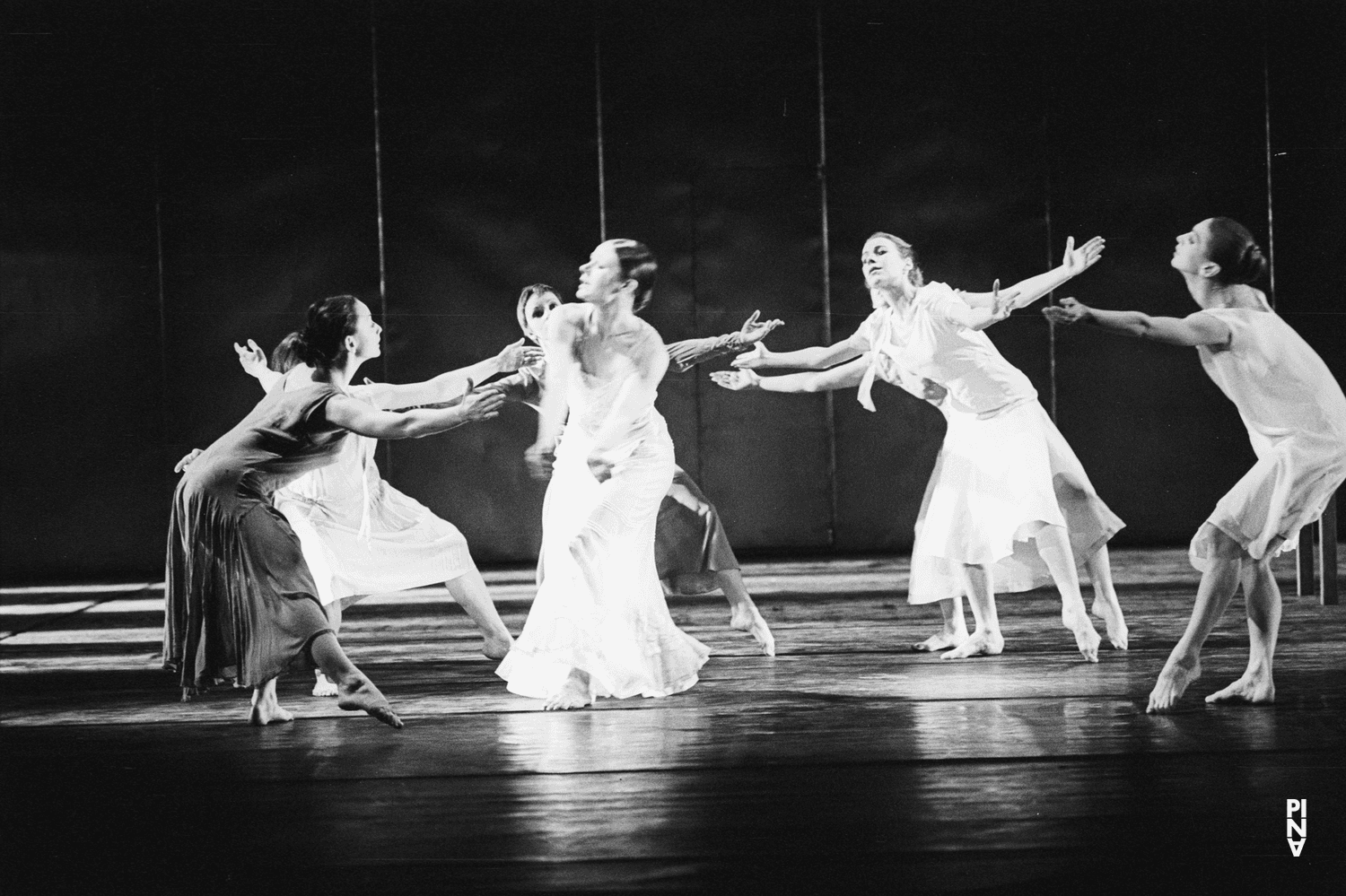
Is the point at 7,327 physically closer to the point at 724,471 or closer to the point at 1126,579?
the point at 724,471

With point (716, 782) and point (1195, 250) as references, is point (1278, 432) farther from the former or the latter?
point (716, 782)

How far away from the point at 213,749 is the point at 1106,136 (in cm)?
707

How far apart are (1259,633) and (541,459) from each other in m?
2.17

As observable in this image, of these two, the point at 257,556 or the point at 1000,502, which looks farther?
the point at 1000,502

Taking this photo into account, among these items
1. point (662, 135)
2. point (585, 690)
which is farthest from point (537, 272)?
point (585, 690)

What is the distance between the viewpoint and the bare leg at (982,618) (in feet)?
16.4

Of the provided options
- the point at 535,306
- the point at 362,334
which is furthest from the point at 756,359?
the point at 362,334

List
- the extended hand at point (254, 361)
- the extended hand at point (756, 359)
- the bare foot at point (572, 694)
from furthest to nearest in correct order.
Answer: the extended hand at point (254, 361)
the extended hand at point (756, 359)
the bare foot at point (572, 694)

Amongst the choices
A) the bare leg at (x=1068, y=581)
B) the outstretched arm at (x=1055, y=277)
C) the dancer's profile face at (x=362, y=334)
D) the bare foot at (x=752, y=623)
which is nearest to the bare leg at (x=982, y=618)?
the bare leg at (x=1068, y=581)

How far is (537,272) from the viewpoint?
346 inches

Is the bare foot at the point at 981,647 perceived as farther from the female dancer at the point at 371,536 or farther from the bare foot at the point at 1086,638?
the female dancer at the point at 371,536

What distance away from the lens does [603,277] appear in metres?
4.42

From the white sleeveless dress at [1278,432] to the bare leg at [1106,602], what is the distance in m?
1.16

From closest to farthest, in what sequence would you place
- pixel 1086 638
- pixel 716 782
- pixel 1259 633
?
1. pixel 716 782
2. pixel 1259 633
3. pixel 1086 638
